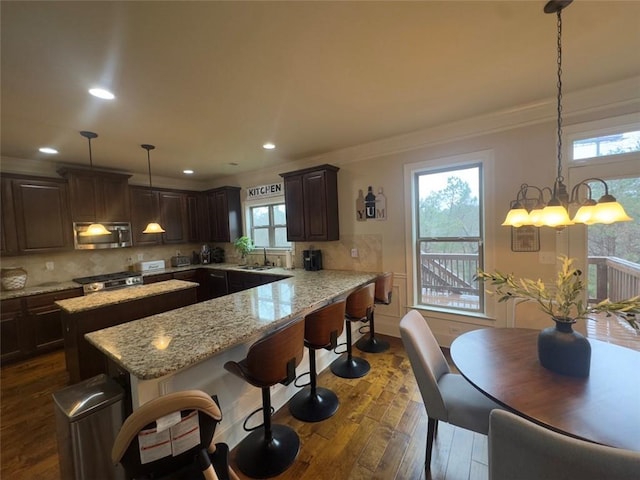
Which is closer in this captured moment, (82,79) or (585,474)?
(585,474)

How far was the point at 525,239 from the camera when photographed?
265 centimetres

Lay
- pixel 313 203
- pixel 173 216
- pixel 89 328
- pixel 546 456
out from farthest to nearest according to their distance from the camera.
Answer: pixel 173 216, pixel 313 203, pixel 89 328, pixel 546 456

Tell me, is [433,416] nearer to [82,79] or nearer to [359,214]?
[359,214]

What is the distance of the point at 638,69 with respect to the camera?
1.99 metres

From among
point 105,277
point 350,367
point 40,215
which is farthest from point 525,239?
point 40,215

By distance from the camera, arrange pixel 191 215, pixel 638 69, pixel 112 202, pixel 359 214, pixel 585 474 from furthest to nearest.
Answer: pixel 191 215
pixel 112 202
pixel 359 214
pixel 638 69
pixel 585 474

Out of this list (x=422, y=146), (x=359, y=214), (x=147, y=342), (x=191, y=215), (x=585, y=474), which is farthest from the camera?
(x=191, y=215)

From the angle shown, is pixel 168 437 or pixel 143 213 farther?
pixel 143 213

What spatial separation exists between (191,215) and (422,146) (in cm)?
450

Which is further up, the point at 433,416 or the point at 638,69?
the point at 638,69

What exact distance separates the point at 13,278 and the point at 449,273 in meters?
5.57

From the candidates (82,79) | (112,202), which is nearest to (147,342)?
(82,79)

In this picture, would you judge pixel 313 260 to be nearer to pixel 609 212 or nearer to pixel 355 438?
pixel 355 438

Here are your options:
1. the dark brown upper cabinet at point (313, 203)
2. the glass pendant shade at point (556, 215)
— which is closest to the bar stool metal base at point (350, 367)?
the dark brown upper cabinet at point (313, 203)
